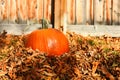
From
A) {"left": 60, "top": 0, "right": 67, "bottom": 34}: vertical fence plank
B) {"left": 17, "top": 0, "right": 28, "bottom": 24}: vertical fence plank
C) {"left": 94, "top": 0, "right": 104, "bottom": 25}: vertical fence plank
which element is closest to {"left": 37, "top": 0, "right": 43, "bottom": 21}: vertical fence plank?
{"left": 17, "top": 0, "right": 28, "bottom": 24}: vertical fence plank

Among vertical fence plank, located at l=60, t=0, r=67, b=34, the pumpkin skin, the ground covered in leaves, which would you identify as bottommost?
the ground covered in leaves

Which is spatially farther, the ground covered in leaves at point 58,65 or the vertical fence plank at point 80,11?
the vertical fence plank at point 80,11

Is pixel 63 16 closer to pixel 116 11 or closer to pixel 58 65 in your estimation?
pixel 116 11

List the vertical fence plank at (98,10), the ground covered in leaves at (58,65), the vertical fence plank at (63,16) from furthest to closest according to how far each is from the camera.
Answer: the vertical fence plank at (98,10), the vertical fence plank at (63,16), the ground covered in leaves at (58,65)

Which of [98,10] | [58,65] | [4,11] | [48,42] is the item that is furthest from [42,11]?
[58,65]

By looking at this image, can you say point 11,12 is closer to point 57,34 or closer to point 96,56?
point 57,34

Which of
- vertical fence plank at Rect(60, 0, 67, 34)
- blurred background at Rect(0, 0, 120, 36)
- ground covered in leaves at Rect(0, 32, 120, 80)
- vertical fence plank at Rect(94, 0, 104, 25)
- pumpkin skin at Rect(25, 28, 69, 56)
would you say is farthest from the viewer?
vertical fence plank at Rect(94, 0, 104, 25)

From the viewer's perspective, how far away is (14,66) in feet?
10.6

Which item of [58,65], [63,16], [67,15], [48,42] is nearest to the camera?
[58,65]

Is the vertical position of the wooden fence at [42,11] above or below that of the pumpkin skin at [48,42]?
above

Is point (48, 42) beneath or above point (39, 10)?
beneath

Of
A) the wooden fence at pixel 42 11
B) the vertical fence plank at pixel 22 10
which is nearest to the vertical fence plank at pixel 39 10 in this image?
the wooden fence at pixel 42 11

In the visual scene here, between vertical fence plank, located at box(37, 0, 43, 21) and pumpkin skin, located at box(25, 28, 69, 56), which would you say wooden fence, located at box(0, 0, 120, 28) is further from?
pumpkin skin, located at box(25, 28, 69, 56)

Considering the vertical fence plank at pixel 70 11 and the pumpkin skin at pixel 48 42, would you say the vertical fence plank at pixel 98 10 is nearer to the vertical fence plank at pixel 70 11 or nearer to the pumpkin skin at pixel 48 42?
the vertical fence plank at pixel 70 11
